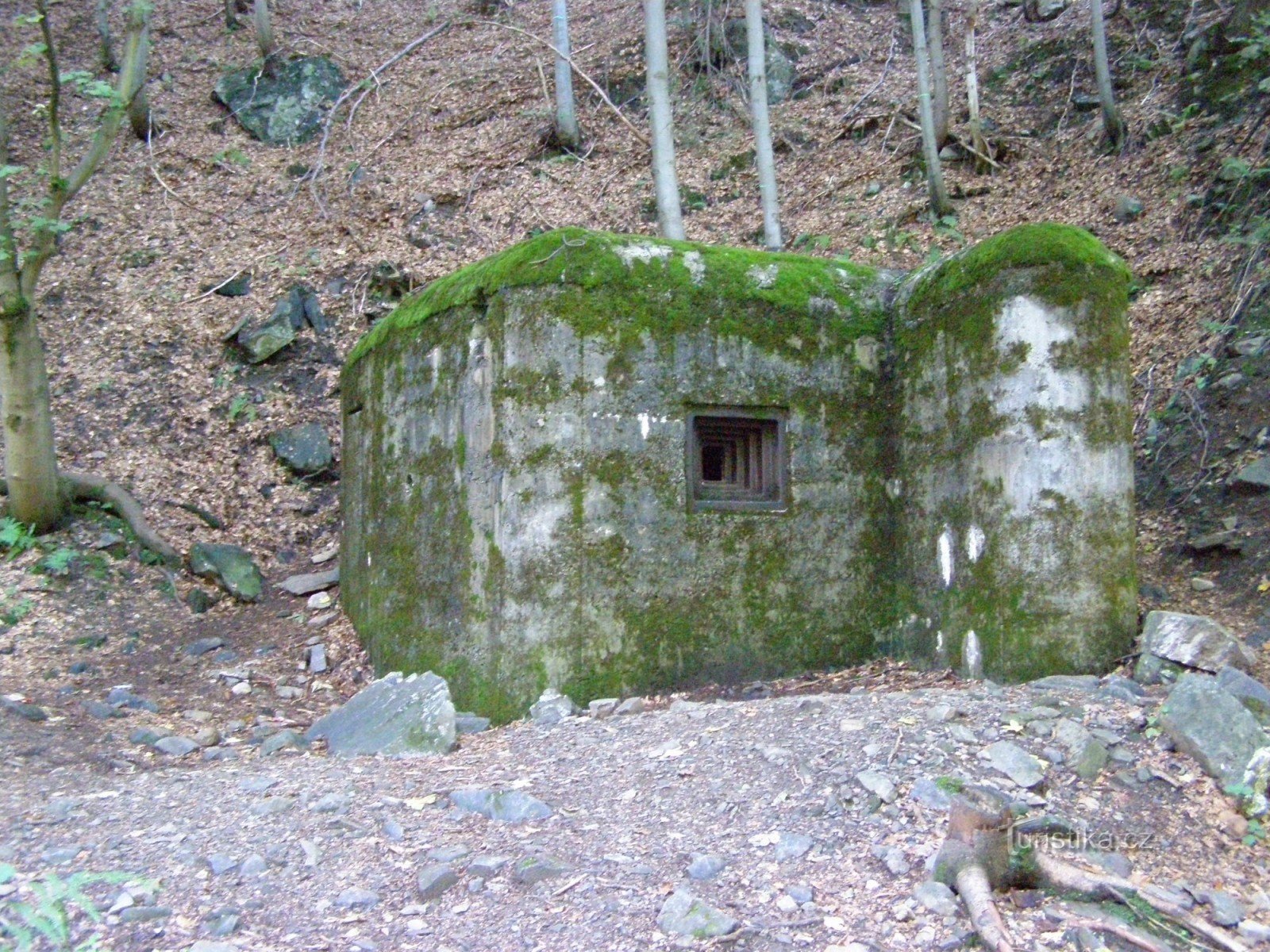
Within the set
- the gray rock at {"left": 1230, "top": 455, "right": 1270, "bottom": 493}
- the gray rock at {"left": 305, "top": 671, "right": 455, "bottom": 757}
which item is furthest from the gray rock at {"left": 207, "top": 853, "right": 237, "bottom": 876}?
the gray rock at {"left": 1230, "top": 455, "right": 1270, "bottom": 493}

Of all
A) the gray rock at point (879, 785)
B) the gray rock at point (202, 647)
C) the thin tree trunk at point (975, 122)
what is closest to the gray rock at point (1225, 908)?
the gray rock at point (879, 785)

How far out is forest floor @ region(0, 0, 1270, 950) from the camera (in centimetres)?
385

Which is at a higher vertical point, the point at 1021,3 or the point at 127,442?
the point at 1021,3

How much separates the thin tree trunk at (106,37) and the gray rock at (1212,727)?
1967 centimetres

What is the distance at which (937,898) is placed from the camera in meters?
3.48

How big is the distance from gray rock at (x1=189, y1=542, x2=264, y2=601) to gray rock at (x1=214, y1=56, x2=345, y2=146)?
32.0ft

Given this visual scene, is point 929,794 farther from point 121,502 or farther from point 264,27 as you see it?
point 264,27

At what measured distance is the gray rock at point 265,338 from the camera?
12953 mm

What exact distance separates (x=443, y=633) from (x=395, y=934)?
10.3 feet

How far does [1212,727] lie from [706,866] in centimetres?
237

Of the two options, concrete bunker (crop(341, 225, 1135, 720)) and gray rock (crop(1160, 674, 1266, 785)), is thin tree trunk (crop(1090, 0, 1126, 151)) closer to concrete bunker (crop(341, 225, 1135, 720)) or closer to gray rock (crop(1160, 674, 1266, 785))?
concrete bunker (crop(341, 225, 1135, 720))

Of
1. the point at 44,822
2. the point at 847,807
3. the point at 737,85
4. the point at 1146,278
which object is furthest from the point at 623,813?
the point at 737,85

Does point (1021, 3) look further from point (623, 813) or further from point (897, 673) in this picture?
point (623, 813)

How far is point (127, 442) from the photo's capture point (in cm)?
1168
